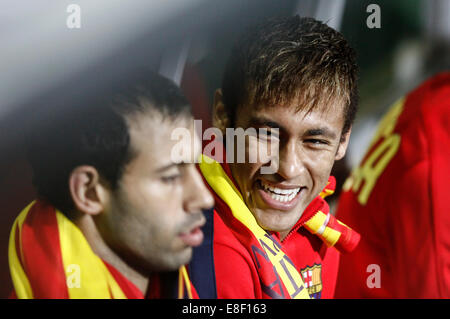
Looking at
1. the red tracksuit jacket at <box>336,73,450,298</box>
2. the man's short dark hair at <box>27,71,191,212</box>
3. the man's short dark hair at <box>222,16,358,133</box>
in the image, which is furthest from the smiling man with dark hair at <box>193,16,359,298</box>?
the red tracksuit jacket at <box>336,73,450,298</box>

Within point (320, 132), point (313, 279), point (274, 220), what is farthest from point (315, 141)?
point (313, 279)

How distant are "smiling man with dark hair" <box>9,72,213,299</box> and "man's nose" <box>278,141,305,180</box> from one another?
0.41 ft

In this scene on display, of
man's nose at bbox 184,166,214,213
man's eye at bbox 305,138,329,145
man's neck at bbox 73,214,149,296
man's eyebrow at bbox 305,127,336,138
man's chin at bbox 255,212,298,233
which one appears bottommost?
man's neck at bbox 73,214,149,296

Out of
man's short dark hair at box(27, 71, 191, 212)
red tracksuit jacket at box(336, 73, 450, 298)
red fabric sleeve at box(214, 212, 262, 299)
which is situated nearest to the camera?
man's short dark hair at box(27, 71, 191, 212)

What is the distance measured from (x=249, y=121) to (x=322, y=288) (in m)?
0.33

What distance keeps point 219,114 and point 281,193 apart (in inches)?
5.8

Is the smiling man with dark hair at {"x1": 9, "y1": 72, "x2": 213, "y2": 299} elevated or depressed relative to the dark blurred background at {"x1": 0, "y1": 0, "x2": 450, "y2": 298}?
depressed

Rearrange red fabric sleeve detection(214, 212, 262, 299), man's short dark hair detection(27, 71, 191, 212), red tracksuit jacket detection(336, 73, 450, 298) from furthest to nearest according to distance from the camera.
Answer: red tracksuit jacket detection(336, 73, 450, 298) < red fabric sleeve detection(214, 212, 262, 299) < man's short dark hair detection(27, 71, 191, 212)

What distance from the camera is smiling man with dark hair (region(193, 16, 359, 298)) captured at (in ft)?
2.59

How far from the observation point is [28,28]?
76 cm

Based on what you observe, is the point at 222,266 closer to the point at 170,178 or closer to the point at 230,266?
the point at 230,266

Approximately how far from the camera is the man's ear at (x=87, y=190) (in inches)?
28.3

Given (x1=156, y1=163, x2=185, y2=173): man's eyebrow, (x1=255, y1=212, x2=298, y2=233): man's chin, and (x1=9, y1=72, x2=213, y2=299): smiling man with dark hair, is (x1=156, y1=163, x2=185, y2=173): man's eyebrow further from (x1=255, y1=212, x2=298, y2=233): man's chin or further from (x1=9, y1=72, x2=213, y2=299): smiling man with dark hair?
(x1=255, y1=212, x2=298, y2=233): man's chin
